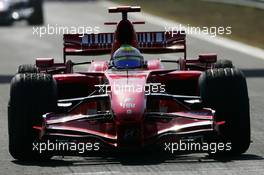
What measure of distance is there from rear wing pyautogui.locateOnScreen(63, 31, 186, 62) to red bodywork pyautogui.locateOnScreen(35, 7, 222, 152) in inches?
26.4

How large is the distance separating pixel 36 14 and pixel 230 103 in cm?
3046

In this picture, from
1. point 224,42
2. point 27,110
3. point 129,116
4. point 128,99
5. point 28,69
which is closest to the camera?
point 129,116

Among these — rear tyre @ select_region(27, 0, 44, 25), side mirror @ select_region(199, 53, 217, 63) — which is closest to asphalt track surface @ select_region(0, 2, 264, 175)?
side mirror @ select_region(199, 53, 217, 63)

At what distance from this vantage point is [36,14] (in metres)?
42.1

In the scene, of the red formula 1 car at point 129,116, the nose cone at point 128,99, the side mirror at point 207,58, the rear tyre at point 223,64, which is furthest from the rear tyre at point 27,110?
the side mirror at point 207,58

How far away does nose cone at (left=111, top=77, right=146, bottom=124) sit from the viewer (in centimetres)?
1163

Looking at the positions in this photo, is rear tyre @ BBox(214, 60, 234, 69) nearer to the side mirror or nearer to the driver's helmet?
the side mirror

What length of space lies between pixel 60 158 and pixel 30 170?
0.89 meters

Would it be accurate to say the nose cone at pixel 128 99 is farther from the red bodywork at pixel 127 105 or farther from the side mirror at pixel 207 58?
the side mirror at pixel 207 58

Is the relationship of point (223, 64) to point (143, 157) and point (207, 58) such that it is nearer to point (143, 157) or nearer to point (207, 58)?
point (207, 58)

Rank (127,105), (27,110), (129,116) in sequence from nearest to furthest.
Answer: (129,116) → (127,105) → (27,110)

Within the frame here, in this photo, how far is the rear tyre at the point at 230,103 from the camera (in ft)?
39.3

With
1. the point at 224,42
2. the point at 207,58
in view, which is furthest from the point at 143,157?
the point at 224,42

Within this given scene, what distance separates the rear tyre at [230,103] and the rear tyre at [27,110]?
5.27 ft
